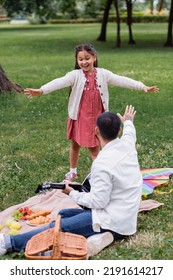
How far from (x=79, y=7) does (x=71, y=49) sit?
1312 inches

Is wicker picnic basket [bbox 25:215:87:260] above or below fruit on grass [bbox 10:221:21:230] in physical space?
above

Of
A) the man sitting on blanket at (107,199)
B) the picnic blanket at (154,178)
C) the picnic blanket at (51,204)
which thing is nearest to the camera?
the man sitting on blanket at (107,199)

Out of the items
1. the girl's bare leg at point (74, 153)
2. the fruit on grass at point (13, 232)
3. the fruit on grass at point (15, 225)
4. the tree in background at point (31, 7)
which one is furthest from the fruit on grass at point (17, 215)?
the tree in background at point (31, 7)

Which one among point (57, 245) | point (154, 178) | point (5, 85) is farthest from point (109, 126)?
point (5, 85)

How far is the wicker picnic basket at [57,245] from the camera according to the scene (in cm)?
398

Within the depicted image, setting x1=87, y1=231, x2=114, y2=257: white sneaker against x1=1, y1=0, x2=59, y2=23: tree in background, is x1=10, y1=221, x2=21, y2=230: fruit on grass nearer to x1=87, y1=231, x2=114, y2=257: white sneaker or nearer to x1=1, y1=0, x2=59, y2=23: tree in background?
x1=87, y1=231, x2=114, y2=257: white sneaker

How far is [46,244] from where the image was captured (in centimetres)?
406

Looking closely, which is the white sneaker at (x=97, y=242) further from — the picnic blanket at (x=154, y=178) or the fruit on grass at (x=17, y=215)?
the picnic blanket at (x=154, y=178)

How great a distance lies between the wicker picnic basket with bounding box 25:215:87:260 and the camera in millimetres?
3980

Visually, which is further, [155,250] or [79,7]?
[79,7]

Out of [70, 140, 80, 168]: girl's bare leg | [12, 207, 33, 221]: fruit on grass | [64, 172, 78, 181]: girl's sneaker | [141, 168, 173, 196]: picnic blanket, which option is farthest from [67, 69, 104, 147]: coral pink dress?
[12, 207, 33, 221]: fruit on grass

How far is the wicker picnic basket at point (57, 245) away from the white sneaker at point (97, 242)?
161 millimetres
